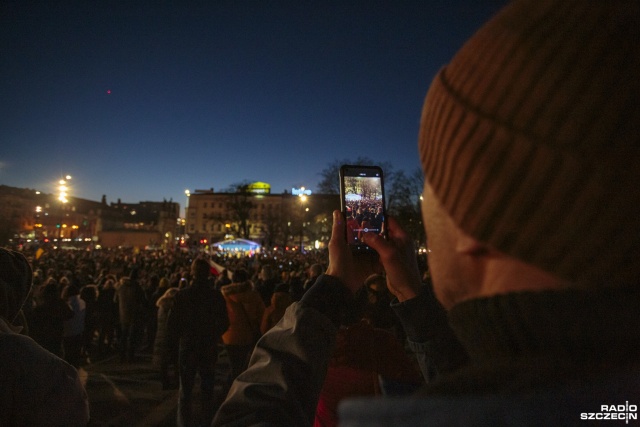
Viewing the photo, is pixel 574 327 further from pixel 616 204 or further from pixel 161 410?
pixel 161 410

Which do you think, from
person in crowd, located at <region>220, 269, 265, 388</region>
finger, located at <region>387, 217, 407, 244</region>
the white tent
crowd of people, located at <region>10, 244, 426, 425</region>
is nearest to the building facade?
the white tent

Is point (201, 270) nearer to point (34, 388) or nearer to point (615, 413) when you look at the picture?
point (34, 388)

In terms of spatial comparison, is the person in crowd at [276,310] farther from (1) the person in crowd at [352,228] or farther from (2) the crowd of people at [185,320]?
(1) the person in crowd at [352,228]

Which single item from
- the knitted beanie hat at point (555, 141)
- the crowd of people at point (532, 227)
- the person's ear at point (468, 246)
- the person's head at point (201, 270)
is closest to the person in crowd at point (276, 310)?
the person's head at point (201, 270)

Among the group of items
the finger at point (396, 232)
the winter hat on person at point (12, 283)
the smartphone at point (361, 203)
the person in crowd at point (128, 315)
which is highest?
the smartphone at point (361, 203)

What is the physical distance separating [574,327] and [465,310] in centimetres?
19

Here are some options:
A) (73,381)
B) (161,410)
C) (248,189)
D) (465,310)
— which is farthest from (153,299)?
(248,189)

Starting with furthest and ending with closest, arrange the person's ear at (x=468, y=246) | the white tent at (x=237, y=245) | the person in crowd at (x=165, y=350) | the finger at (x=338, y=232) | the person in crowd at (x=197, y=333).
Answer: the white tent at (x=237, y=245)
the person in crowd at (x=165, y=350)
the person in crowd at (x=197, y=333)
the finger at (x=338, y=232)
the person's ear at (x=468, y=246)

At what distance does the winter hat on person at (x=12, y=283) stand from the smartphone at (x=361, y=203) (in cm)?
198

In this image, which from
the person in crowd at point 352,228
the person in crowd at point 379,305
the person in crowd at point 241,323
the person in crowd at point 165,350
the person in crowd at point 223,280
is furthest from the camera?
the person in crowd at point 223,280

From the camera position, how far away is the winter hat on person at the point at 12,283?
2.17 meters

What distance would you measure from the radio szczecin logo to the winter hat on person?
8.77ft

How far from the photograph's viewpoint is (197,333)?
5.69 metres

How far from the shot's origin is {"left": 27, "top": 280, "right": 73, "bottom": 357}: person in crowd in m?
6.60
